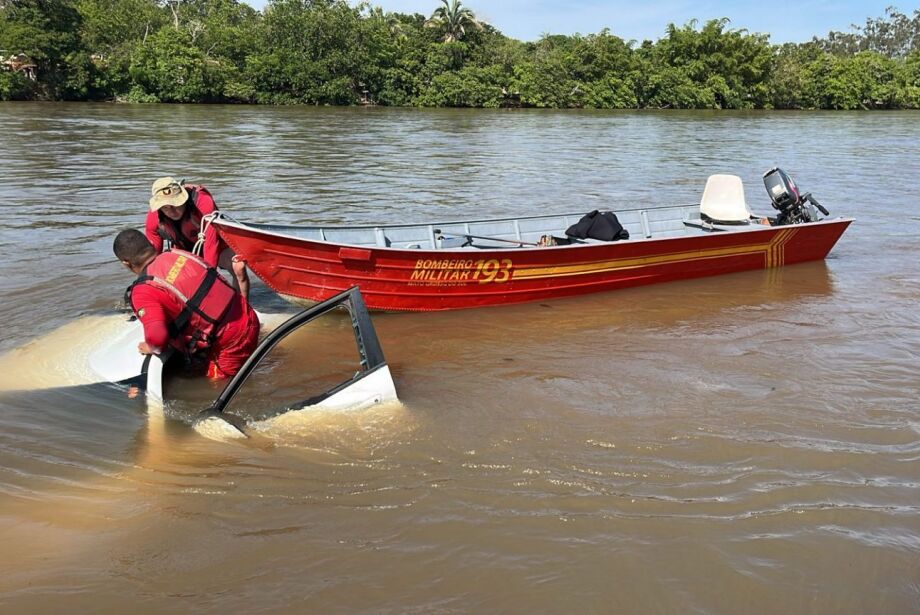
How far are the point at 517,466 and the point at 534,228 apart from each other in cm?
532

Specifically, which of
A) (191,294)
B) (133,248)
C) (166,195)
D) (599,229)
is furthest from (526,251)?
(133,248)

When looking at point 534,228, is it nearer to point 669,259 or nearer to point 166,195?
point 669,259

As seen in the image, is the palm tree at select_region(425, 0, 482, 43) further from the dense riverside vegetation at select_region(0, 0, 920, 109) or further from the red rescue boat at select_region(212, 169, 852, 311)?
the red rescue boat at select_region(212, 169, 852, 311)

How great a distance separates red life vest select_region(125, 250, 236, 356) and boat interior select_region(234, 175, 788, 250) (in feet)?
6.09

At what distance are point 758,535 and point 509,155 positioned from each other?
63.7ft

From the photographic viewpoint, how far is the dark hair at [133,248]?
4641 mm

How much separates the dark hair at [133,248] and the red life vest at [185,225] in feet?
5.51

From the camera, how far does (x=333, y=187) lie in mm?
15281

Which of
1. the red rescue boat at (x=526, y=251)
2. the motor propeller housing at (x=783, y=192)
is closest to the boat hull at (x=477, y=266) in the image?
the red rescue boat at (x=526, y=251)

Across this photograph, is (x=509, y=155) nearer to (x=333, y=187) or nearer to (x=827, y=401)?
(x=333, y=187)

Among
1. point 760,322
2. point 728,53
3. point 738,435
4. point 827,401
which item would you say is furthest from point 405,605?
point 728,53

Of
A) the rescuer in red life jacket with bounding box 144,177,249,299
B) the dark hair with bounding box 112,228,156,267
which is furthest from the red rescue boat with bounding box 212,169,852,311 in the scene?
the dark hair with bounding box 112,228,156,267

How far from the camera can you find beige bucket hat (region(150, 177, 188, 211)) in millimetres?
5902

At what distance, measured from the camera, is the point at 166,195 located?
5.92 metres
